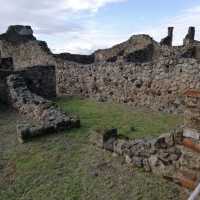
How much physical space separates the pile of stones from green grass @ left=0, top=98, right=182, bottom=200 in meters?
0.23

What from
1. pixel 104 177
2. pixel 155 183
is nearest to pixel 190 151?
pixel 155 183

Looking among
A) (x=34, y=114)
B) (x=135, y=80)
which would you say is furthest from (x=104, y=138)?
(x=135, y=80)

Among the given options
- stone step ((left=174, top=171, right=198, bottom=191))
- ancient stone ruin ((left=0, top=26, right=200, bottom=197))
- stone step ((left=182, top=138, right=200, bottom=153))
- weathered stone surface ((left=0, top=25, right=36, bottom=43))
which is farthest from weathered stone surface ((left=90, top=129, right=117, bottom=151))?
weathered stone surface ((left=0, top=25, right=36, bottom=43))

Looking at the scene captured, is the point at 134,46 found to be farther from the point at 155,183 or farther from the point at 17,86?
the point at 155,183

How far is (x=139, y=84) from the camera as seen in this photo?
37.1 feet

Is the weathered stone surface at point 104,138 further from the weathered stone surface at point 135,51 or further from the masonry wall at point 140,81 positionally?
the weathered stone surface at point 135,51

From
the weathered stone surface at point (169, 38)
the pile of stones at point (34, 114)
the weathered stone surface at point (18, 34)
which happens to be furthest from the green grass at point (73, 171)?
the weathered stone surface at point (169, 38)

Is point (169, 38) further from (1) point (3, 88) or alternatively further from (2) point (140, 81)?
(1) point (3, 88)

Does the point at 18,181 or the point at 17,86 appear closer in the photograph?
the point at 18,181

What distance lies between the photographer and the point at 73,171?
601 cm

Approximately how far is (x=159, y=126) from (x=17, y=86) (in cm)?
536

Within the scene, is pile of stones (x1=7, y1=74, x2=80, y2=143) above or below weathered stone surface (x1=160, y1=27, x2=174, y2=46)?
below

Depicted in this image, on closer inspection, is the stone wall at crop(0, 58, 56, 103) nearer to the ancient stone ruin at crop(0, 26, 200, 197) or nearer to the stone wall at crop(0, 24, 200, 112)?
the ancient stone ruin at crop(0, 26, 200, 197)

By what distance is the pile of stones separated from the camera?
25.8 ft
